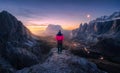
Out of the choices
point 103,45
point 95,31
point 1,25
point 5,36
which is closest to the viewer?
point 5,36

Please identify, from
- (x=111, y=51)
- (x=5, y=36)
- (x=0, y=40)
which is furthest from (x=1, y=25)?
(x=111, y=51)

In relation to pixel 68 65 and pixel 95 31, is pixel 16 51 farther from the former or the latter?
pixel 95 31

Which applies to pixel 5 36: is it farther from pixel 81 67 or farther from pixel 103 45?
pixel 103 45

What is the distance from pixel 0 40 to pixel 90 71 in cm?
3245

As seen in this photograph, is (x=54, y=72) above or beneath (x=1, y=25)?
beneath

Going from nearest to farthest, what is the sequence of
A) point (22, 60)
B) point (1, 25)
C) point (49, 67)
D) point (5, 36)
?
point (49, 67), point (22, 60), point (5, 36), point (1, 25)

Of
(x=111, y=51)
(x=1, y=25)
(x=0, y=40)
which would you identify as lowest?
(x=111, y=51)

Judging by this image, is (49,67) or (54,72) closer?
(54,72)

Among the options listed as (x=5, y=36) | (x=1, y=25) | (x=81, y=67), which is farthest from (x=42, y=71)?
(x=1, y=25)

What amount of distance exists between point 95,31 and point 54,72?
186 m

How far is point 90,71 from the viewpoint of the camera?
21.0 metres

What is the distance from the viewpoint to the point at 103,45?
84.0 meters

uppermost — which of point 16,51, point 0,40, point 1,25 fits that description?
point 1,25

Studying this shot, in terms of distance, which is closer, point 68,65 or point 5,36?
point 68,65
